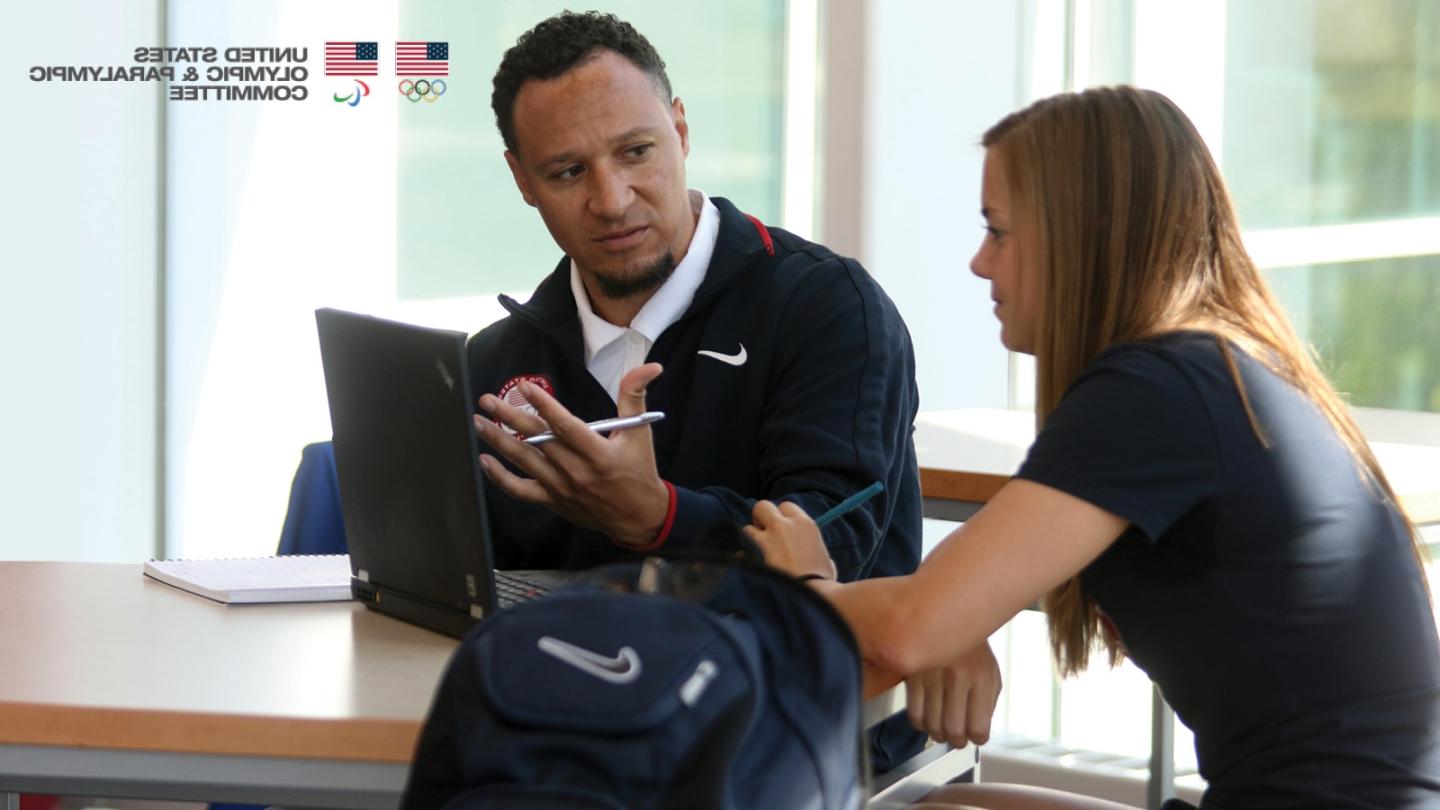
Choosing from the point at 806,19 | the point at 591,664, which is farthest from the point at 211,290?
the point at 591,664

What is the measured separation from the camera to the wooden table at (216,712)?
1229 mm

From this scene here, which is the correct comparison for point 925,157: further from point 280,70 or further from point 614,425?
point 614,425

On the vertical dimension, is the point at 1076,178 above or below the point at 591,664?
above

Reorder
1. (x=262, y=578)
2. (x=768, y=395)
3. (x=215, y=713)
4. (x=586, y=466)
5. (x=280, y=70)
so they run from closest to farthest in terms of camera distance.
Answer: (x=215, y=713)
(x=586, y=466)
(x=262, y=578)
(x=768, y=395)
(x=280, y=70)

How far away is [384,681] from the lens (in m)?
1.35

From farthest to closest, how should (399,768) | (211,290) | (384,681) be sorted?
(211,290), (384,681), (399,768)

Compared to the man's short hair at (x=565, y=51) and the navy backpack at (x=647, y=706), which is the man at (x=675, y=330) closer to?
the man's short hair at (x=565, y=51)

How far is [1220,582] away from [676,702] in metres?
0.68

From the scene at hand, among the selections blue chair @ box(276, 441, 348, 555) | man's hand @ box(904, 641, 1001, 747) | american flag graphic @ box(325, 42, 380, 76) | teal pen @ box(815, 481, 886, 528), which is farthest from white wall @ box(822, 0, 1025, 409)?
man's hand @ box(904, 641, 1001, 747)

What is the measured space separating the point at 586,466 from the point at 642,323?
427 mm

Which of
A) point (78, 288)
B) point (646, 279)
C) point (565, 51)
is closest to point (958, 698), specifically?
point (646, 279)

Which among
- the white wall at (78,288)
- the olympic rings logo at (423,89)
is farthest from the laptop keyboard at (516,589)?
the olympic rings logo at (423,89)

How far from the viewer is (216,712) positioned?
124cm

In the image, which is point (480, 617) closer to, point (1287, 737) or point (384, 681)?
point (384, 681)
